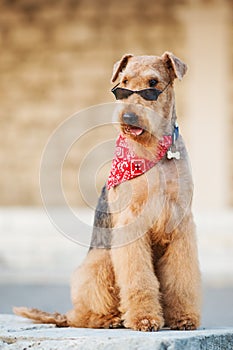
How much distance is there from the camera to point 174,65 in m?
4.15

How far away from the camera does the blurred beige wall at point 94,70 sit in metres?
10.9

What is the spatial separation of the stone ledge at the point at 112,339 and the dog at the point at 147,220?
0.50 ft

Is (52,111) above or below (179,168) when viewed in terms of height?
above

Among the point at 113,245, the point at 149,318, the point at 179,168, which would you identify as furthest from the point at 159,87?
the point at 149,318

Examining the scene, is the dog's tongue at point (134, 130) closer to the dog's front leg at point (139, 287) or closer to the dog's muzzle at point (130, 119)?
the dog's muzzle at point (130, 119)

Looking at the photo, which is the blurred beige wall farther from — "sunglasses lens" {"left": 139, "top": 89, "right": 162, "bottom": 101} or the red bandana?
"sunglasses lens" {"left": 139, "top": 89, "right": 162, "bottom": 101}

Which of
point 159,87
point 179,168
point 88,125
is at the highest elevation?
point 88,125

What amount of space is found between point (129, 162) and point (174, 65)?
1.62 feet

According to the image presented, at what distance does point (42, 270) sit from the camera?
417 inches

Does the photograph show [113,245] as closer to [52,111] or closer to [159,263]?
[159,263]

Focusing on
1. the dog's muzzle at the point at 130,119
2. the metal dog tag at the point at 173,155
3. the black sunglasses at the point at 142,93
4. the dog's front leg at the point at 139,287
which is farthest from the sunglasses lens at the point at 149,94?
the dog's front leg at the point at 139,287

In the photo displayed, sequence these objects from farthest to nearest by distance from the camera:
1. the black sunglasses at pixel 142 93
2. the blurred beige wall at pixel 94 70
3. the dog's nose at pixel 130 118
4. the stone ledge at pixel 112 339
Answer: the blurred beige wall at pixel 94 70 → the black sunglasses at pixel 142 93 → the dog's nose at pixel 130 118 → the stone ledge at pixel 112 339

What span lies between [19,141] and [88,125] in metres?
1.16

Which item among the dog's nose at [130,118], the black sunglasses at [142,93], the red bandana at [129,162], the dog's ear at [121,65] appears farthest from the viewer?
→ the dog's ear at [121,65]
